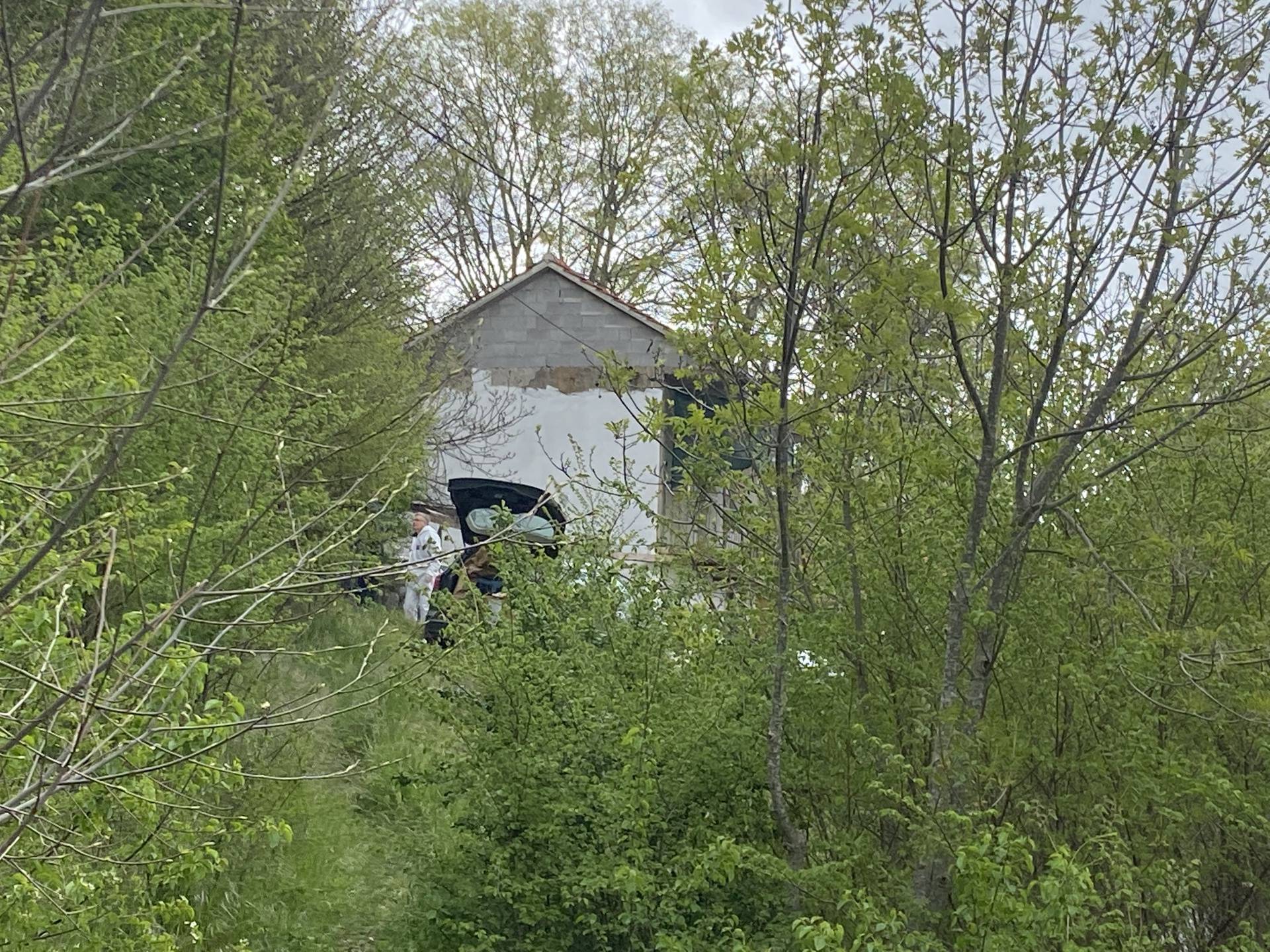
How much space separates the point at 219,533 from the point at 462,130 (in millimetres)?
17581

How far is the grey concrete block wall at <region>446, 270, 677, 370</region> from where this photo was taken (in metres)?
17.1

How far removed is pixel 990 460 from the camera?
3531 mm

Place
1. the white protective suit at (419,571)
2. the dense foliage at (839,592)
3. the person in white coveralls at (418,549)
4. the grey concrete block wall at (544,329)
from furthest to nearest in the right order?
the grey concrete block wall at (544,329) → the person in white coveralls at (418,549) → the white protective suit at (419,571) → the dense foliage at (839,592)

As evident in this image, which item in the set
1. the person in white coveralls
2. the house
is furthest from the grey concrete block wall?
the person in white coveralls

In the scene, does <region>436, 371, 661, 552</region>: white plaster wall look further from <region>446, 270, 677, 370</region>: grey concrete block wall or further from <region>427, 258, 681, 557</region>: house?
<region>446, 270, 677, 370</region>: grey concrete block wall

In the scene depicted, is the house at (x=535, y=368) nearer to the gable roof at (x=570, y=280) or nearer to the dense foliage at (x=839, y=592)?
the gable roof at (x=570, y=280)

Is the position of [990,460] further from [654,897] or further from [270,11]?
[270,11]

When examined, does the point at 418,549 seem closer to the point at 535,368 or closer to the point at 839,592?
the point at 535,368

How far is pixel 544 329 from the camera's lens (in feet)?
57.1

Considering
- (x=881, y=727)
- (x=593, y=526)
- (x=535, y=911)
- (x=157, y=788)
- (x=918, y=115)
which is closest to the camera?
(x=157, y=788)

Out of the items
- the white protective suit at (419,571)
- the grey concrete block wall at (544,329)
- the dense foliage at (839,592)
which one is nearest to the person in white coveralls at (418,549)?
the white protective suit at (419,571)

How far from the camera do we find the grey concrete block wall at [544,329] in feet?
56.2

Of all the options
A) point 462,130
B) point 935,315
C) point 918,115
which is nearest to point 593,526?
point 935,315

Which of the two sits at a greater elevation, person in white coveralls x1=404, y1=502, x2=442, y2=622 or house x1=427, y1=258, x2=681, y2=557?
house x1=427, y1=258, x2=681, y2=557
